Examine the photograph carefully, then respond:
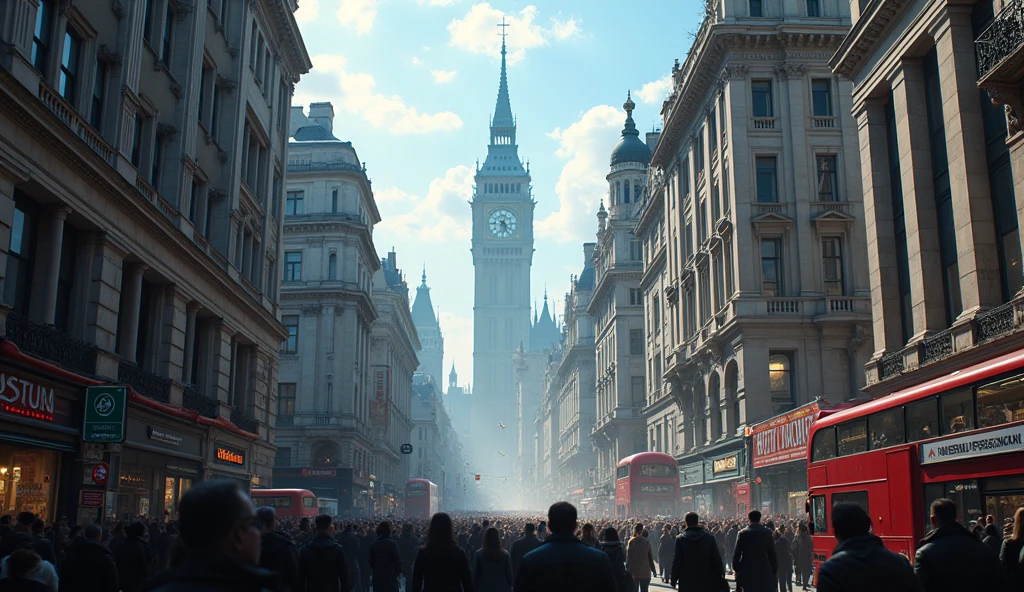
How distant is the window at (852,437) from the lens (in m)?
18.6

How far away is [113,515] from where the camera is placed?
25219mm

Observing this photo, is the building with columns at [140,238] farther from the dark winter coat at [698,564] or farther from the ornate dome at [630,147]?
the ornate dome at [630,147]

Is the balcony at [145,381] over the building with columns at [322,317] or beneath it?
beneath

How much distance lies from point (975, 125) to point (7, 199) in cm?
2309

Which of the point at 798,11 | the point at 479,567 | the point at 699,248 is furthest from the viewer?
the point at 699,248

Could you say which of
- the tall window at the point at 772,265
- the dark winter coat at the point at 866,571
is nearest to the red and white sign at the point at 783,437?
the tall window at the point at 772,265

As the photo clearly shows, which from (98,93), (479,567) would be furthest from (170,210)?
(479,567)

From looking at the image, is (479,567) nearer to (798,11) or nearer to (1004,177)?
(1004,177)

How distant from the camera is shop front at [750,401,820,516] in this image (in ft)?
107

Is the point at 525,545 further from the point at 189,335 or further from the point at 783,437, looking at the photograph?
the point at 783,437

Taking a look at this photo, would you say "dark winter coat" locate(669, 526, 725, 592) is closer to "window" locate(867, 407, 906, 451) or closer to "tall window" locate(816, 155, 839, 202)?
"window" locate(867, 407, 906, 451)

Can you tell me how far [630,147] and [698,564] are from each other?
85.3 meters

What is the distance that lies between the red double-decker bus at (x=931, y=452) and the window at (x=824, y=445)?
51mm

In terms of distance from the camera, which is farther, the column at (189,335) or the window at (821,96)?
the window at (821,96)
